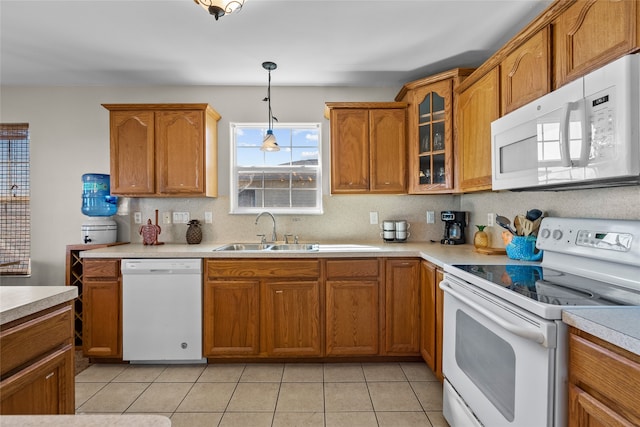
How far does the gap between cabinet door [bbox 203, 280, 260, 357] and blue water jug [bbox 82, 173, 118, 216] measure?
1.44 m

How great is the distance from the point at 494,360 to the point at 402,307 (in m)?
1.14

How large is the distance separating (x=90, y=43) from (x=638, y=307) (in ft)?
11.3

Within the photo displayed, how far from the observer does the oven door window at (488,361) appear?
120cm

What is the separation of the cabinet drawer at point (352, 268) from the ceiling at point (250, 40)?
1673mm

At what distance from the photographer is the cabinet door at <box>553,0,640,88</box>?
1.15m

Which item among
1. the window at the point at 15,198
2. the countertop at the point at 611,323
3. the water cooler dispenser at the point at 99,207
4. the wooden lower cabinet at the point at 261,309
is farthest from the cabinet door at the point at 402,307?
the window at the point at 15,198

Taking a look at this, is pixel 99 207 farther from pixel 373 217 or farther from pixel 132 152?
pixel 373 217

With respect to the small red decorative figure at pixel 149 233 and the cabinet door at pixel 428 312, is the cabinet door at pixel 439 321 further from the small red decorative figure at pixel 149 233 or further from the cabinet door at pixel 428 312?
the small red decorative figure at pixel 149 233

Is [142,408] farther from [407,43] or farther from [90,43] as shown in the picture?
[407,43]

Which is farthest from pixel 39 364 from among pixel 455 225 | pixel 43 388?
pixel 455 225

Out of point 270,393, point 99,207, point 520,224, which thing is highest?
point 99,207

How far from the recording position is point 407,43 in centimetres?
237

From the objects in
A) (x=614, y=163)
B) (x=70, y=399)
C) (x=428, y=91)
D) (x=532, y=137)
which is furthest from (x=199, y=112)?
(x=614, y=163)

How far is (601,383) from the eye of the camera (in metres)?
0.85
